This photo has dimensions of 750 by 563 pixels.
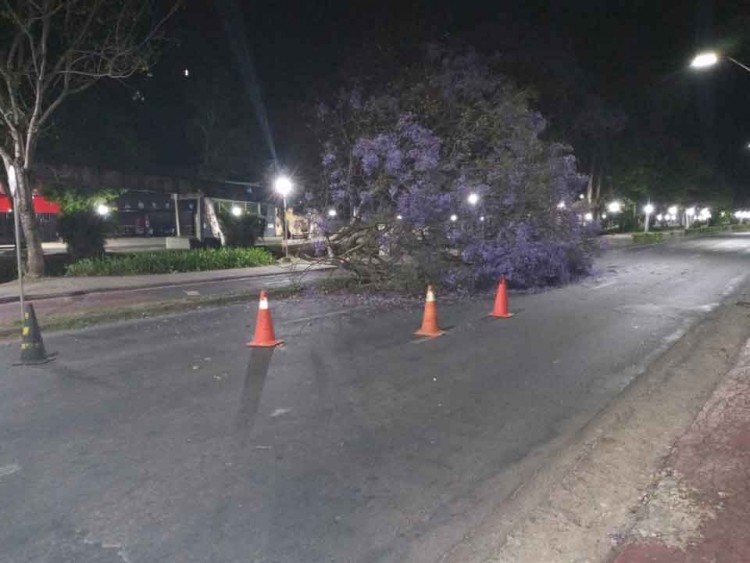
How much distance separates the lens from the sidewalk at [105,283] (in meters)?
15.0

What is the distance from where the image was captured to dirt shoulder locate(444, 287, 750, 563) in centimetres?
342

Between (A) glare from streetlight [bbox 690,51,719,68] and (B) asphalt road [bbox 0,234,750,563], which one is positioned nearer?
(B) asphalt road [bbox 0,234,750,563]

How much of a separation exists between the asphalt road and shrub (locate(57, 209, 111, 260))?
42.6 ft

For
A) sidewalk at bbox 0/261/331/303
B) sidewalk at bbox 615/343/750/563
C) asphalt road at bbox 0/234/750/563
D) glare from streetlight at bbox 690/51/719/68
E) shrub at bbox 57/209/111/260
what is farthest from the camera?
shrub at bbox 57/209/111/260

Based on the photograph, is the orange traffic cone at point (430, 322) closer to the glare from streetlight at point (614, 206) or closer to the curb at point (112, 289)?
the curb at point (112, 289)

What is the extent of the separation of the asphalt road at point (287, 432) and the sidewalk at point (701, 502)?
0.93 metres

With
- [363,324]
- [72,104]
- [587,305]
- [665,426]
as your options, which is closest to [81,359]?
[363,324]

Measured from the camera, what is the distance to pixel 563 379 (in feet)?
23.3

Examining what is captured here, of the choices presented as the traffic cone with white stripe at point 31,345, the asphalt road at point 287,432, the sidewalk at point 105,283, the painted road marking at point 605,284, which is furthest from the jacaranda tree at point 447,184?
the traffic cone with white stripe at point 31,345

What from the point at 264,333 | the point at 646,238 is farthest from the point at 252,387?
the point at 646,238

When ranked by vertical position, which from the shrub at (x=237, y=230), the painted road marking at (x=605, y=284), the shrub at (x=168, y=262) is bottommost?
the painted road marking at (x=605, y=284)

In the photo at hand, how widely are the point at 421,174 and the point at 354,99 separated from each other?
9.72 feet

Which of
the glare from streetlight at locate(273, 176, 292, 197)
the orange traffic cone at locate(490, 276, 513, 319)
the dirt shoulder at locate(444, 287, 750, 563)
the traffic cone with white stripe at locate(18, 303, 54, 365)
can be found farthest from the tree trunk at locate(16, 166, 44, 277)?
the dirt shoulder at locate(444, 287, 750, 563)

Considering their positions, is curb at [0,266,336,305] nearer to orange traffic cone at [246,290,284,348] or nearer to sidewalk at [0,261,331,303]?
sidewalk at [0,261,331,303]
